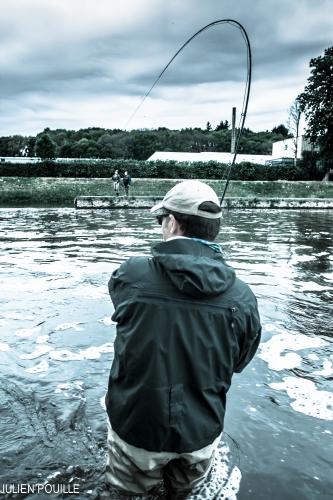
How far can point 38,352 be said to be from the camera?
4242mm

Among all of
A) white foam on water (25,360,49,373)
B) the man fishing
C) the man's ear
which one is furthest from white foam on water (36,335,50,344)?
the man's ear

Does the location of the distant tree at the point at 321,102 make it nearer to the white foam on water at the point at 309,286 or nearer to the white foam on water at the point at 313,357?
the white foam on water at the point at 309,286

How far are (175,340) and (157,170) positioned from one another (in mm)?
36477

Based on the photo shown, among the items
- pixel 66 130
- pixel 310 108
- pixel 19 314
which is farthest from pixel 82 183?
pixel 66 130

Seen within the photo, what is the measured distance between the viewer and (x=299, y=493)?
2.43 metres

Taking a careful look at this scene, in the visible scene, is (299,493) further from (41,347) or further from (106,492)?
(41,347)

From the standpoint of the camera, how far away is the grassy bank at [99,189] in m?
30.4

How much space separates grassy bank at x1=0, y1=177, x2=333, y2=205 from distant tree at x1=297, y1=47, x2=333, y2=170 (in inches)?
268

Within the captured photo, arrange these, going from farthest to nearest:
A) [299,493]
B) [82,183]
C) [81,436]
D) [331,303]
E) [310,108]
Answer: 1. [310,108]
2. [82,183]
3. [331,303]
4. [81,436]
5. [299,493]

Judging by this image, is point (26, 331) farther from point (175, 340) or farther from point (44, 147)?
point (44, 147)

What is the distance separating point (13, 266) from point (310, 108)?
3920 centimetres

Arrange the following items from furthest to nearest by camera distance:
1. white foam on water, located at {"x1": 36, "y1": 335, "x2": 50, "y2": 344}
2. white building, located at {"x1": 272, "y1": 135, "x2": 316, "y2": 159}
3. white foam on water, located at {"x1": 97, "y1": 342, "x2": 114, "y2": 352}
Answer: white building, located at {"x1": 272, "y1": 135, "x2": 316, "y2": 159} < white foam on water, located at {"x1": 36, "y1": 335, "x2": 50, "y2": 344} < white foam on water, located at {"x1": 97, "y1": 342, "x2": 114, "y2": 352}

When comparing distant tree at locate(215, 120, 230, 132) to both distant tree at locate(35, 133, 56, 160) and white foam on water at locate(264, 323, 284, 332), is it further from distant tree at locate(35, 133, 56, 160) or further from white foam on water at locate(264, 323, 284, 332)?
white foam on water at locate(264, 323, 284, 332)

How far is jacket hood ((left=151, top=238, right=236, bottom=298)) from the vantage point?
1555 millimetres
